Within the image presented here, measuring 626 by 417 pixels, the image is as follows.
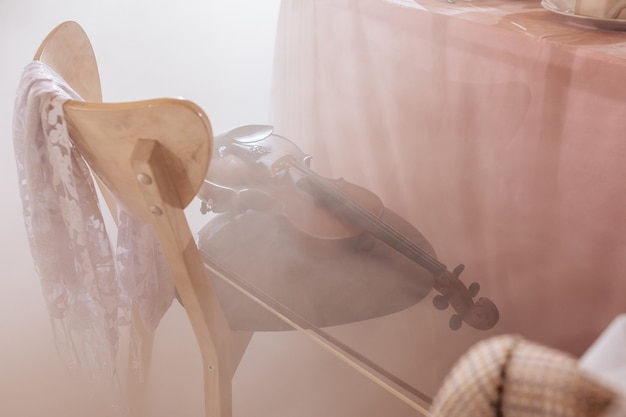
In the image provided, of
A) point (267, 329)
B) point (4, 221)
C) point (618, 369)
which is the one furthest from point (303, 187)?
point (4, 221)

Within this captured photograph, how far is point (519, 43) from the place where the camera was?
864 millimetres

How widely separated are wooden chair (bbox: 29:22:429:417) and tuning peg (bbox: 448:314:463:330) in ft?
0.32

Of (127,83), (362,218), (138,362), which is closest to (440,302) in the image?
(362,218)

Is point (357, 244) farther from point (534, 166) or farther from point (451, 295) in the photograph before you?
point (534, 166)

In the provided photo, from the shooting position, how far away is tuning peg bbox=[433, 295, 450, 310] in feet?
2.59

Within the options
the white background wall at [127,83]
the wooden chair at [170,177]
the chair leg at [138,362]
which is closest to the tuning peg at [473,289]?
the wooden chair at [170,177]

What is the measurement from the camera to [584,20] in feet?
2.95

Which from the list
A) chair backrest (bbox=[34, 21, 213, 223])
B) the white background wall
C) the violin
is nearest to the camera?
chair backrest (bbox=[34, 21, 213, 223])

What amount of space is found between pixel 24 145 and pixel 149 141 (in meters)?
0.24

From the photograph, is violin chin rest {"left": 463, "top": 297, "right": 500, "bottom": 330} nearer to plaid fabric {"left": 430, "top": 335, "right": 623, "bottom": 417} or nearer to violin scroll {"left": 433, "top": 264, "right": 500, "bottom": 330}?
violin scroll {"left": 433, "top": 264, "right": 500, "bottom": 330}

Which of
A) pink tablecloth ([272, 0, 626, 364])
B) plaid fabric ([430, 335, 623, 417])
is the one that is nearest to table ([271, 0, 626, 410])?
pink tablecloth ([272, 0, 626, 364])

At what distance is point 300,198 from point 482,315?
325 millimetres

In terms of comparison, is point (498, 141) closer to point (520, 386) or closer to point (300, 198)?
point (300, 198)

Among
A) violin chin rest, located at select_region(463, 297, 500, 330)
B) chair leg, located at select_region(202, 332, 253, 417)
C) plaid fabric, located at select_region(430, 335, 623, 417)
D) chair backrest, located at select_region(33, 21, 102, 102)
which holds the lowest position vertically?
chair leg, located at select_region(202, 332, 253, 417)
